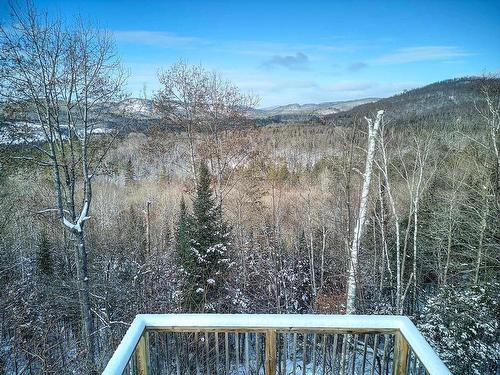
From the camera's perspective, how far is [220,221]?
14.9 meters

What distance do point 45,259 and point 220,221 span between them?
10.7m

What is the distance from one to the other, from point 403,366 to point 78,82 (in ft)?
28.1

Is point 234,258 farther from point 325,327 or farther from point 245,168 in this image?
point 325,327

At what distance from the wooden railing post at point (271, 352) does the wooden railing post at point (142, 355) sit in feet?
3.17

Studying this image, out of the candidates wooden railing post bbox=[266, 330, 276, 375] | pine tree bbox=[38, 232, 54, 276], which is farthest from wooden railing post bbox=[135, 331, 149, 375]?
pine tree bbox=[38, 232, 54, 276]

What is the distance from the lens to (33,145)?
8.02m

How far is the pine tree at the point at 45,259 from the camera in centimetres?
1805

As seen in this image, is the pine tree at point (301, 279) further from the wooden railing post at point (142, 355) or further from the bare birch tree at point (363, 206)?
the wooden railing post at point (142, 355)

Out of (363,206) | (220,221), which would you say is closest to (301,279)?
(220,221)

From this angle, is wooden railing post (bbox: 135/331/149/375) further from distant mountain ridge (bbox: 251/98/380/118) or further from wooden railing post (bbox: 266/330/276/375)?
distant mountain ridge (bbox: 251/98/380/118)

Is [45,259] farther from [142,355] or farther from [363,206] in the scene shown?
[142,355]

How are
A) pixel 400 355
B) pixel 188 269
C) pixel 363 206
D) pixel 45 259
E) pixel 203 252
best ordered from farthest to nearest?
1. pixel 45 259
2. pixel 203 252
3. pixel 188 269
4. pixel 363 206
5. pixel 400 355

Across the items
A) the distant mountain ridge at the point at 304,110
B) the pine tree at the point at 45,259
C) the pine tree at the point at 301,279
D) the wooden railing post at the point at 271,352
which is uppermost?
the distant mountain ridge at the point at 304,110

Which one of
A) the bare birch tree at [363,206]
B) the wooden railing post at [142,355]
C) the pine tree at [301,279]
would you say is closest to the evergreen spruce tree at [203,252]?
the pine tree at [301,279]
